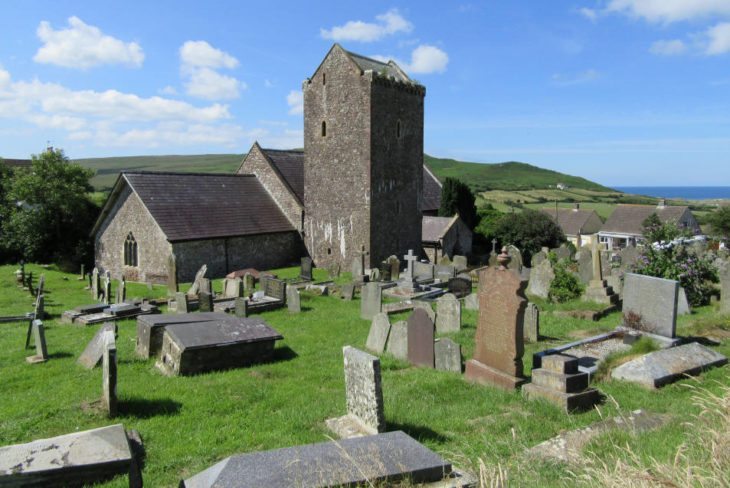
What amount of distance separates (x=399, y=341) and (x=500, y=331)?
8.31ft

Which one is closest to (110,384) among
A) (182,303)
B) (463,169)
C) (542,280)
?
(182,303)

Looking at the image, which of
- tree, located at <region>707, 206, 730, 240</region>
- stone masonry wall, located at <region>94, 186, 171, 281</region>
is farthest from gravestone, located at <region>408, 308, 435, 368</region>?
tree, located at <region>707, 206, 730, 240</region>

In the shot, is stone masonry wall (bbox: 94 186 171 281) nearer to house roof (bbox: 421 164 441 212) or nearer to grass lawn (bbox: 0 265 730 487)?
grass lawn (bbox: 0 265 730 487)

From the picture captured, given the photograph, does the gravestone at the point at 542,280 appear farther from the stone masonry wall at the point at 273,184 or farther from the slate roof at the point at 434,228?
the stone masonry wall at the point at 273,184

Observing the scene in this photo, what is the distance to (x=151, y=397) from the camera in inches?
307

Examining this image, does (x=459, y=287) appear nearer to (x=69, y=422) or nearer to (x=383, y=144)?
(x=383, y=144)

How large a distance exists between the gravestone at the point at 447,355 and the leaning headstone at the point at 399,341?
92cm

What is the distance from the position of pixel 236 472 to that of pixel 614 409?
514 cm

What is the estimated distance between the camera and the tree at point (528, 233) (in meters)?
37.4

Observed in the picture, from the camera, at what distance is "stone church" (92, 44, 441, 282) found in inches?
965

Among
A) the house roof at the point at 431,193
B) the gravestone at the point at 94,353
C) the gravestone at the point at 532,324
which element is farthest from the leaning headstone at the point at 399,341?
the house roof at the point at 431,193

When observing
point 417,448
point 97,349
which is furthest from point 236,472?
point 97,349

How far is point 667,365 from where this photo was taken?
812 centimetres

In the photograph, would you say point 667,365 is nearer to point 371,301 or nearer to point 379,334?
point 379,334
